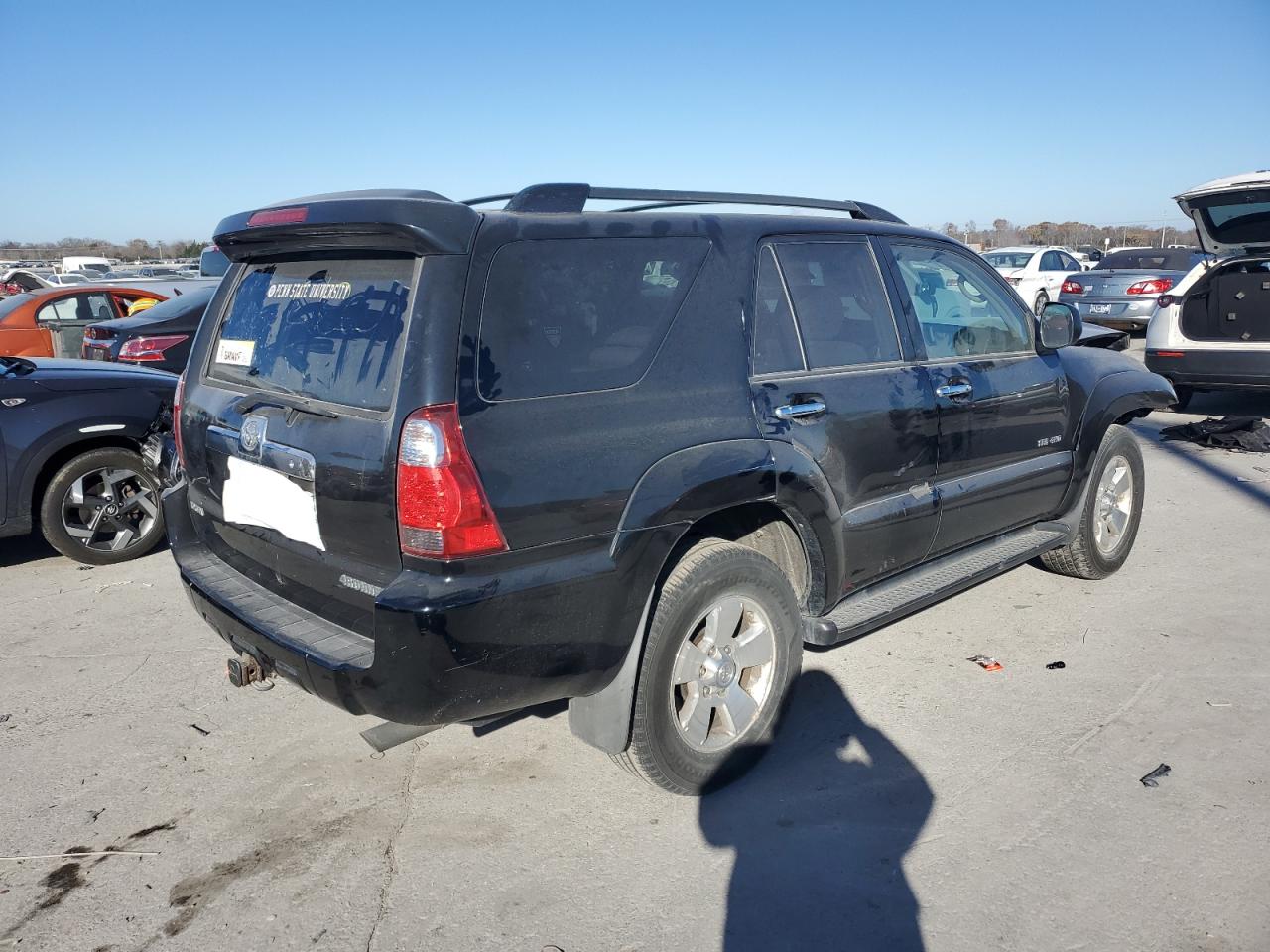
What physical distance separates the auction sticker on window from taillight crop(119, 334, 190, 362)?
683cm

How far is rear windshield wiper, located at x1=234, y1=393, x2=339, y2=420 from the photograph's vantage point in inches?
112

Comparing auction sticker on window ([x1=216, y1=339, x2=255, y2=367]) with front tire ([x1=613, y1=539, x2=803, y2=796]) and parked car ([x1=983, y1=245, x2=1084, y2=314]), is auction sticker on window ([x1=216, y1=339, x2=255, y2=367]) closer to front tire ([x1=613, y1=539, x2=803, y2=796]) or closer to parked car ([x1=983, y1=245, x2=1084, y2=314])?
front tire ([x1=613, y1=539, x2=803, y2=796])

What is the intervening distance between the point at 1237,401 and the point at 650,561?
10553 mm

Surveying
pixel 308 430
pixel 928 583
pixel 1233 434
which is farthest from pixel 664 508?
pixel 1233 434

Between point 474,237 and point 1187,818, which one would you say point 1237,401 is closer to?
point 1187,818

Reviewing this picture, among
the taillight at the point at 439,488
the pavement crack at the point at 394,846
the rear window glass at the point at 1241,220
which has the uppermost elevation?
the rear window glass at the point at 1241,220

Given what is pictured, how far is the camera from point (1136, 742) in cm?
359

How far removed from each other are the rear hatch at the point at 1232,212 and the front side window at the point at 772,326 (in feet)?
21.1

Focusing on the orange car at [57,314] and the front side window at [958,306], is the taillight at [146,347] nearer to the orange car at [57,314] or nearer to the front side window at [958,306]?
the orange car at [57,314]

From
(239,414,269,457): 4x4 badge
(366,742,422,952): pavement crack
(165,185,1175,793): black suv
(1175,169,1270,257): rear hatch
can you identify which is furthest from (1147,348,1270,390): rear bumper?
(239,414,269,457): 4x4 badge

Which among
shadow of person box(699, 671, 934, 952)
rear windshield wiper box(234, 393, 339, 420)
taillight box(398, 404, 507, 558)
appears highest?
rear windshield wiper box(234, 393, 339, 420)

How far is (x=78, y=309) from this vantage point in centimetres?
1288

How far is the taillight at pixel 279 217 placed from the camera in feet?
9.58

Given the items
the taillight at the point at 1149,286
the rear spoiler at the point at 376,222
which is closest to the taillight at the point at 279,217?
the rear spoiler at the point at 376,222
